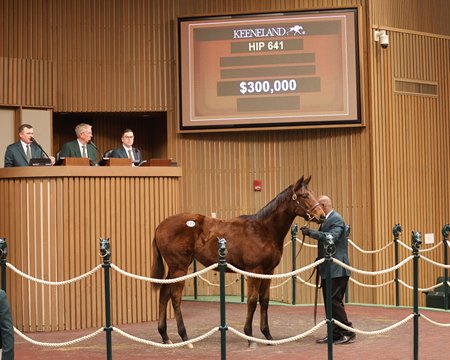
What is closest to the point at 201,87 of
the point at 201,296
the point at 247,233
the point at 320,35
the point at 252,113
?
the point at 252,113

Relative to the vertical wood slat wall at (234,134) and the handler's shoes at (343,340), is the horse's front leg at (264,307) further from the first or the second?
the vertical wood slat wall at (234,134)

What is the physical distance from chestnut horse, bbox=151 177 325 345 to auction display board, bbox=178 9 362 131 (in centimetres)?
505

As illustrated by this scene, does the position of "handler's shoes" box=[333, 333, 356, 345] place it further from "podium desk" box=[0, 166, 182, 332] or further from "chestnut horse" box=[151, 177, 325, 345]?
"podium desk" box=[0, 166, 182, 332]

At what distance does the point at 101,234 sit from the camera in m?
11.2

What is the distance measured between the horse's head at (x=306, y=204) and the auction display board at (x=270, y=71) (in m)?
5.24

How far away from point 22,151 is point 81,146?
0.76 meters

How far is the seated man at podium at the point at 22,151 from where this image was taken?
1132 centimetres

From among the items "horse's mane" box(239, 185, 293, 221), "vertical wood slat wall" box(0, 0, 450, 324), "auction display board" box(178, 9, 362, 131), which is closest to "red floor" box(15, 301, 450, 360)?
"horse's mane" box(239, 185, 293, 221)

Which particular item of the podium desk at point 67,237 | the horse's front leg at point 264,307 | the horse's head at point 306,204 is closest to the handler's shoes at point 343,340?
the horse's front leg at point 264,307

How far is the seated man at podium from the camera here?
11.3 metres

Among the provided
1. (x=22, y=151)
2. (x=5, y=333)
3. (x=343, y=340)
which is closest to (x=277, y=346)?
(x=343, y=340)

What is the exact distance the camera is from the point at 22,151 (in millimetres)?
11523

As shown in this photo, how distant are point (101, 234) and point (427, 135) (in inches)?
278

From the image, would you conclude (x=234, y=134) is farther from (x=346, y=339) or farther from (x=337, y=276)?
(x=346, y=339)
